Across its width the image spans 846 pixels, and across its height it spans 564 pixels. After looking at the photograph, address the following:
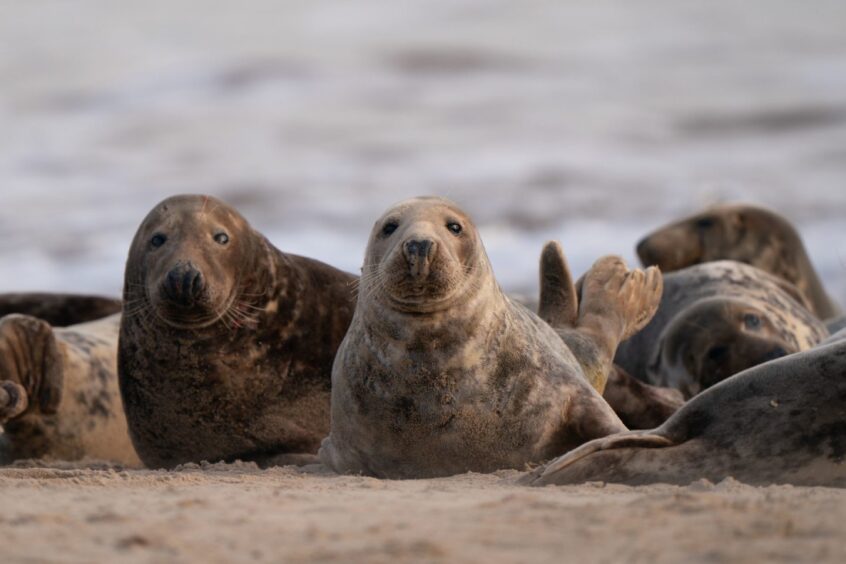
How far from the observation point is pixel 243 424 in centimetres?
639

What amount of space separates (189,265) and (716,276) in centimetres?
364

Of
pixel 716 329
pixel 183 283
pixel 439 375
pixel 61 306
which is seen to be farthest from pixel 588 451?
pixel 61 306

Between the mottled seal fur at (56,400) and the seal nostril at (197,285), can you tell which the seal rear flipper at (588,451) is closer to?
the seal nostril at (197,285)

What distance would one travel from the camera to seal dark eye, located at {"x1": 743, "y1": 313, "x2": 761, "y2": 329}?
25.6 ft

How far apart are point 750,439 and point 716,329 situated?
11.5 ft

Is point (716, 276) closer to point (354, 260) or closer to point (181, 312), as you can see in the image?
point (181, 312)

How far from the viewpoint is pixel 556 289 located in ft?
22.0

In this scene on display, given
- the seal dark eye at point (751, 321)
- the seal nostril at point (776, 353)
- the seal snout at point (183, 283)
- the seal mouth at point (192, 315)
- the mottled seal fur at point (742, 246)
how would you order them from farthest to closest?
the mottled seal fur at point (742, 246), the seal dark eye at point (751, 321), the seal nostril at point (776, 353), the seal mouth at point (192, 315), the seal snout at point (183, 283)

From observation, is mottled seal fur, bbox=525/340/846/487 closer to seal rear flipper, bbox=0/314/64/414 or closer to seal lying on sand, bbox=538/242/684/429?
seal lying on sand, bbox=538/242/684/429

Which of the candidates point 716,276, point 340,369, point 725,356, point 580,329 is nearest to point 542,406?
point 340,369

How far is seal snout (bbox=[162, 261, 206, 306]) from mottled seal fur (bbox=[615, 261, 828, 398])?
2542 mm

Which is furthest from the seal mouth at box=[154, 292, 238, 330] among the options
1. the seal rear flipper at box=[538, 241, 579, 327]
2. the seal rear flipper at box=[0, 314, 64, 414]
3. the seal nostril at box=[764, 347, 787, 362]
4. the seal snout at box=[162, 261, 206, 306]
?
the seal nostril at box=[764, 347, 787, 362]

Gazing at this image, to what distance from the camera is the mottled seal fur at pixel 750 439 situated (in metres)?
4.19

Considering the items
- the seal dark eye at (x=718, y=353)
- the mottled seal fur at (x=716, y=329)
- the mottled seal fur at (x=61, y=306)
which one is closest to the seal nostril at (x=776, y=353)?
the mottled seal fur at (x=716, y=329)
